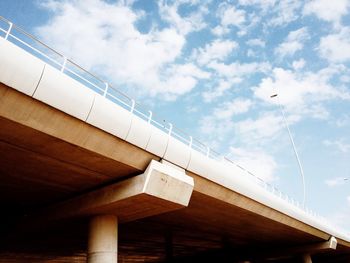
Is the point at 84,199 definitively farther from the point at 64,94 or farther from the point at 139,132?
the point at 64,94

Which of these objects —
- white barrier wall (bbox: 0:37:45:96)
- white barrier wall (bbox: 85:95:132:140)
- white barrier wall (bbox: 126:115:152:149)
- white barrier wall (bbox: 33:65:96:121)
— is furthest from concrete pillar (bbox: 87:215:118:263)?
white barrier wall (bbox: 0:37:45:96)

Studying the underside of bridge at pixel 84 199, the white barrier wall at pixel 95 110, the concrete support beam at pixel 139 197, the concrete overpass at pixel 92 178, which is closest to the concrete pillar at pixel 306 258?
the underside of bridge at pixel 84 199

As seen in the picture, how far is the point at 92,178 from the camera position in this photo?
45.7ft

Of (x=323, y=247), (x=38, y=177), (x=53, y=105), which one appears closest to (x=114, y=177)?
(x=38, y=177)

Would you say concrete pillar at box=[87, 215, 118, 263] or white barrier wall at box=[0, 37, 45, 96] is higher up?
white barrier wall at box=[0, 37, 45, 96]

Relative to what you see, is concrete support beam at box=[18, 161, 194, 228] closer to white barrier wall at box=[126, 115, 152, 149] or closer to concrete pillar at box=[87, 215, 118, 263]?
concrete pillar at box=[87, 215, 118, 263]

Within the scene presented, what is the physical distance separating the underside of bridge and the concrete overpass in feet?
0.13

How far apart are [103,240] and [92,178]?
3040 mm

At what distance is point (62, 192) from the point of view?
50.2ft

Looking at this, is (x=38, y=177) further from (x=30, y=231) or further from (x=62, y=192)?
(x=30, y=231)

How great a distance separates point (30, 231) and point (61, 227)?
1.99m

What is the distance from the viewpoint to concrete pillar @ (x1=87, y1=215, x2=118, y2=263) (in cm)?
1450

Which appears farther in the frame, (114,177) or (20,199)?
(20,199)

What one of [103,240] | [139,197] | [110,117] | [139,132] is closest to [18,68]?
[110,117]
